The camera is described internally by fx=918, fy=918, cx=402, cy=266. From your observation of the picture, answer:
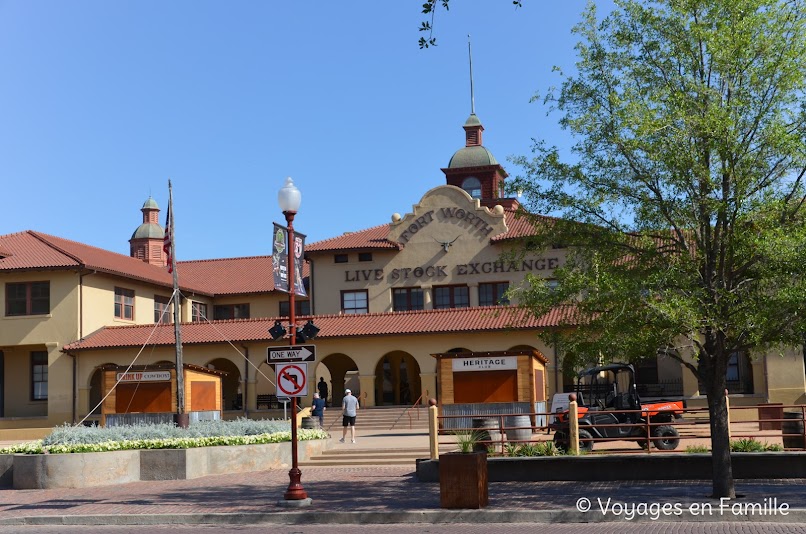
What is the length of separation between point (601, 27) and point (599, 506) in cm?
790

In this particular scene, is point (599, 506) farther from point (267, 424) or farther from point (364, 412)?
point (364, 412)

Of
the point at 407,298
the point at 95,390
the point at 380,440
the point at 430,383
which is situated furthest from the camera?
the point at 95,390

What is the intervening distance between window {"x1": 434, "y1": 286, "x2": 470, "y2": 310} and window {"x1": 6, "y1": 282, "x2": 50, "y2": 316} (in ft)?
58.2

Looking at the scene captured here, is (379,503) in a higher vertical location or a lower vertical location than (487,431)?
lower

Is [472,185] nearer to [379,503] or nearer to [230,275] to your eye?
[230,275]

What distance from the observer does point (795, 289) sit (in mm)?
13211

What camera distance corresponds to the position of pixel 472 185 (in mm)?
51906

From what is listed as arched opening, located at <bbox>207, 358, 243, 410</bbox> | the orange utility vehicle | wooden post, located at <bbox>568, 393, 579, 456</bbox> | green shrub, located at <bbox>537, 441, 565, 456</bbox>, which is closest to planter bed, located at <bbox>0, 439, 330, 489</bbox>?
green shrub, located at <bbox>537, 441, 565, 456</bbox>

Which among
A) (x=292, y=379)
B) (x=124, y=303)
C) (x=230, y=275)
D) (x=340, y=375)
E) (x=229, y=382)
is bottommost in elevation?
(x=229, y=382)

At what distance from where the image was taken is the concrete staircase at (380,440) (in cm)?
2278

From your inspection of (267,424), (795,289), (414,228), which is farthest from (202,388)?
(795,289)

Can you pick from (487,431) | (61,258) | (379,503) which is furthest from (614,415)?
(61,258)

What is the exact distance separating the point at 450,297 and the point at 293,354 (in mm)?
28272

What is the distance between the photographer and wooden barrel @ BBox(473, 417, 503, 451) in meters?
19.1
